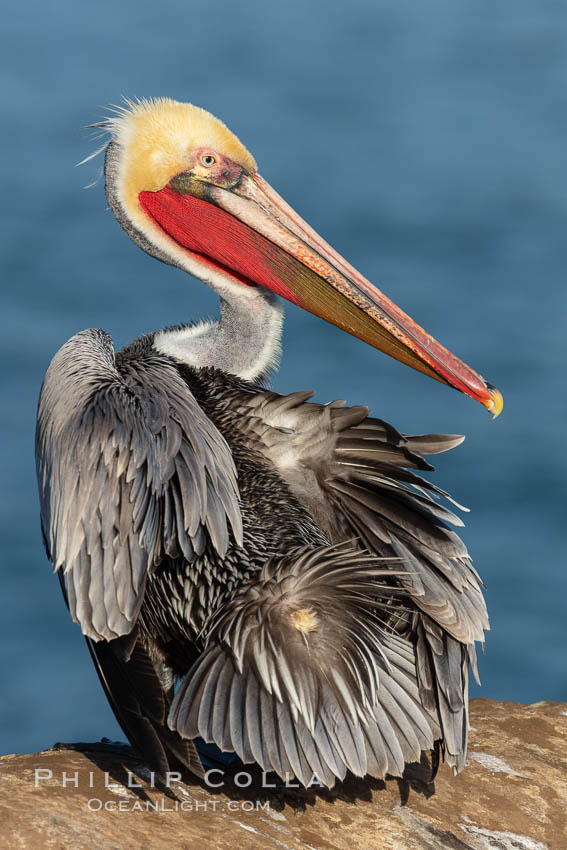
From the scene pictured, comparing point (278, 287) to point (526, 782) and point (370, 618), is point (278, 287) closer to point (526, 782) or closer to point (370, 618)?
point (370, 618)

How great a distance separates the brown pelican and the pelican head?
14cm

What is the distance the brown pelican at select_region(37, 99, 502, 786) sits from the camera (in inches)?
105

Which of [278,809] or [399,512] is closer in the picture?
[278,809]

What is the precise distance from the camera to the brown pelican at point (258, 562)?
266cm

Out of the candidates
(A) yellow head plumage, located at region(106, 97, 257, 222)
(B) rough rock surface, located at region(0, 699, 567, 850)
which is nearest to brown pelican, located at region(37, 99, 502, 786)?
(B) rough rock surface, located at region(0, 699, 567, 850)

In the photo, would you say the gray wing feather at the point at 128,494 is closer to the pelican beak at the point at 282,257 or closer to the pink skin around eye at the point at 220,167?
the pelican beak at the point at 282,257

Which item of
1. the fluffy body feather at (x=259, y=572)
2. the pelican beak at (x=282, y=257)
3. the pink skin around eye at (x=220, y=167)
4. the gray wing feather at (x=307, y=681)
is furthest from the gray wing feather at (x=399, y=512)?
the pink skin around eye at (x=220, y=167)

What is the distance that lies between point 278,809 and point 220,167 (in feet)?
6.51

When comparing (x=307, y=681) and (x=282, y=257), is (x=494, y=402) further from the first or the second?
(x=307, y=681)

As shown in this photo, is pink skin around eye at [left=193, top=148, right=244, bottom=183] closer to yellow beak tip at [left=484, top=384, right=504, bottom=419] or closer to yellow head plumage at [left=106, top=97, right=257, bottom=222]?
yellow head plumage at [left=106, top=97, right=257, bottom=222]

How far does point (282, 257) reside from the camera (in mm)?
3746

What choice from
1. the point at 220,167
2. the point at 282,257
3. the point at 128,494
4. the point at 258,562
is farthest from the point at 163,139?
the point at 258,562

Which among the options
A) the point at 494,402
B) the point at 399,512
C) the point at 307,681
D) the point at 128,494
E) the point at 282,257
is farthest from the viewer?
the point at 282,257

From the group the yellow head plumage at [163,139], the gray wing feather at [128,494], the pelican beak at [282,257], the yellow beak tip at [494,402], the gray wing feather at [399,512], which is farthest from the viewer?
the yellow head plumage at [163,139]
